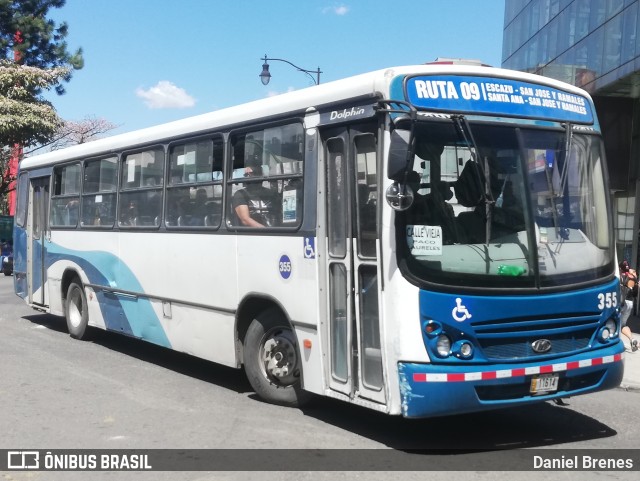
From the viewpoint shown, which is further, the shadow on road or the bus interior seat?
the shadow on road

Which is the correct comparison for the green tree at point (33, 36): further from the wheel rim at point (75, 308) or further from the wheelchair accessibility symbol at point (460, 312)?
the wheelchair accessibility symbol at point (460, 312)

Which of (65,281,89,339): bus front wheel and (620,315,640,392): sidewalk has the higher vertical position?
(65,281,89,339): bus front wheel

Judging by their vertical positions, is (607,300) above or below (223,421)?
above

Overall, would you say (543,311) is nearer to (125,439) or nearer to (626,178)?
(125,439)

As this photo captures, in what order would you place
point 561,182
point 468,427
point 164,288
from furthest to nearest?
1. point 164,288
2. point 468,427
3. point 561,182

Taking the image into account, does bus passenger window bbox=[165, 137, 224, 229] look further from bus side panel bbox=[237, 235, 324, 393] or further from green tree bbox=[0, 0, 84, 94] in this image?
green tree bbox=[0, 0, 84, 94]

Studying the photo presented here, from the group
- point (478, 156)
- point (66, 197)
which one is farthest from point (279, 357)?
point (66, 197)

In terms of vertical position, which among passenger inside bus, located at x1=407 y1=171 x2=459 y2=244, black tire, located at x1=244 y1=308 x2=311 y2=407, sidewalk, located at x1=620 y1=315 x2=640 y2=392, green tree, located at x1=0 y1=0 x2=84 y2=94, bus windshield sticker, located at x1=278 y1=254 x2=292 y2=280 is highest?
green tree, located at x1=0 y1=0 x2=84 y2=94

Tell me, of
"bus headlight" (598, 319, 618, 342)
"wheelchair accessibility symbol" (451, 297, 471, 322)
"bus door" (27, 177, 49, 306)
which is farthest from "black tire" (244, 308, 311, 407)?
"bus door" (27, 177, 49, 306)

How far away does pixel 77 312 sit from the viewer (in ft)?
40.8

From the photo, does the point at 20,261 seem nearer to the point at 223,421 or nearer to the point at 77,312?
the point at 77,312

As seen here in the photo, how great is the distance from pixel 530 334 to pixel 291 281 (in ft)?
7.53

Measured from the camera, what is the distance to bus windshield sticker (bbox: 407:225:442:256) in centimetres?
596

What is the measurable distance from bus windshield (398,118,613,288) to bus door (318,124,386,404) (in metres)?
0.44
